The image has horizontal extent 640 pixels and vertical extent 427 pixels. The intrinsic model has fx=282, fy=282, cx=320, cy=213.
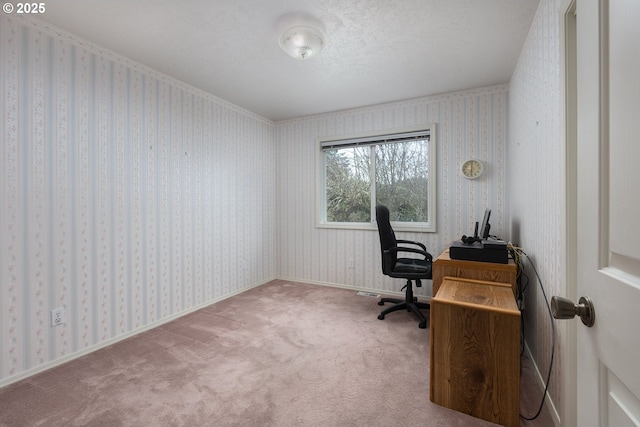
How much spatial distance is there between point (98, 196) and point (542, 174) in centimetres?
325

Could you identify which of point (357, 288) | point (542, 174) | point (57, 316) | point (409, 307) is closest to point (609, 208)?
point (542, 174)

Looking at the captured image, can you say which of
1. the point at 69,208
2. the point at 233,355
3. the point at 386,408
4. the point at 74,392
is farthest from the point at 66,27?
the point at 386,408

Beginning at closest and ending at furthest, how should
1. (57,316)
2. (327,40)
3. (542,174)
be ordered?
1. (542,174)
2. (57,316)
3. (327,40)

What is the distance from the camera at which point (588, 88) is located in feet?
2.17

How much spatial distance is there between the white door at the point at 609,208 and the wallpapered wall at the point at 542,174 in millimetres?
863

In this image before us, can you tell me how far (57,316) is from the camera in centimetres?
207

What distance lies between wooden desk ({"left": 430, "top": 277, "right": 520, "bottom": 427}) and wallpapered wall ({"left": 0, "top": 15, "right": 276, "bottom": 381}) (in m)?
2.55

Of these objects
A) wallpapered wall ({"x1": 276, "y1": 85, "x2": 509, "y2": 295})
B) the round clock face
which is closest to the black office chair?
wallpapered wall ({"x1": 276, "y1": 85, "x2": 509, "y2": 295})

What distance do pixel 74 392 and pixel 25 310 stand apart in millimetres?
675

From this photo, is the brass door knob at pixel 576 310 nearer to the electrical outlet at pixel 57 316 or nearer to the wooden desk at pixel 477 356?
the wooden desk at pixel 477 356

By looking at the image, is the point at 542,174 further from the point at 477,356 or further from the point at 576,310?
the point at 576,310

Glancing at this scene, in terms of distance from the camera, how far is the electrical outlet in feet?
6.72

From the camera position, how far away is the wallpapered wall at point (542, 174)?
148 cm

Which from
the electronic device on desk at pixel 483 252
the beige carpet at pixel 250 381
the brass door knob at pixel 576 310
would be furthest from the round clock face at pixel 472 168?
the brass door knob at pixel 576 310
